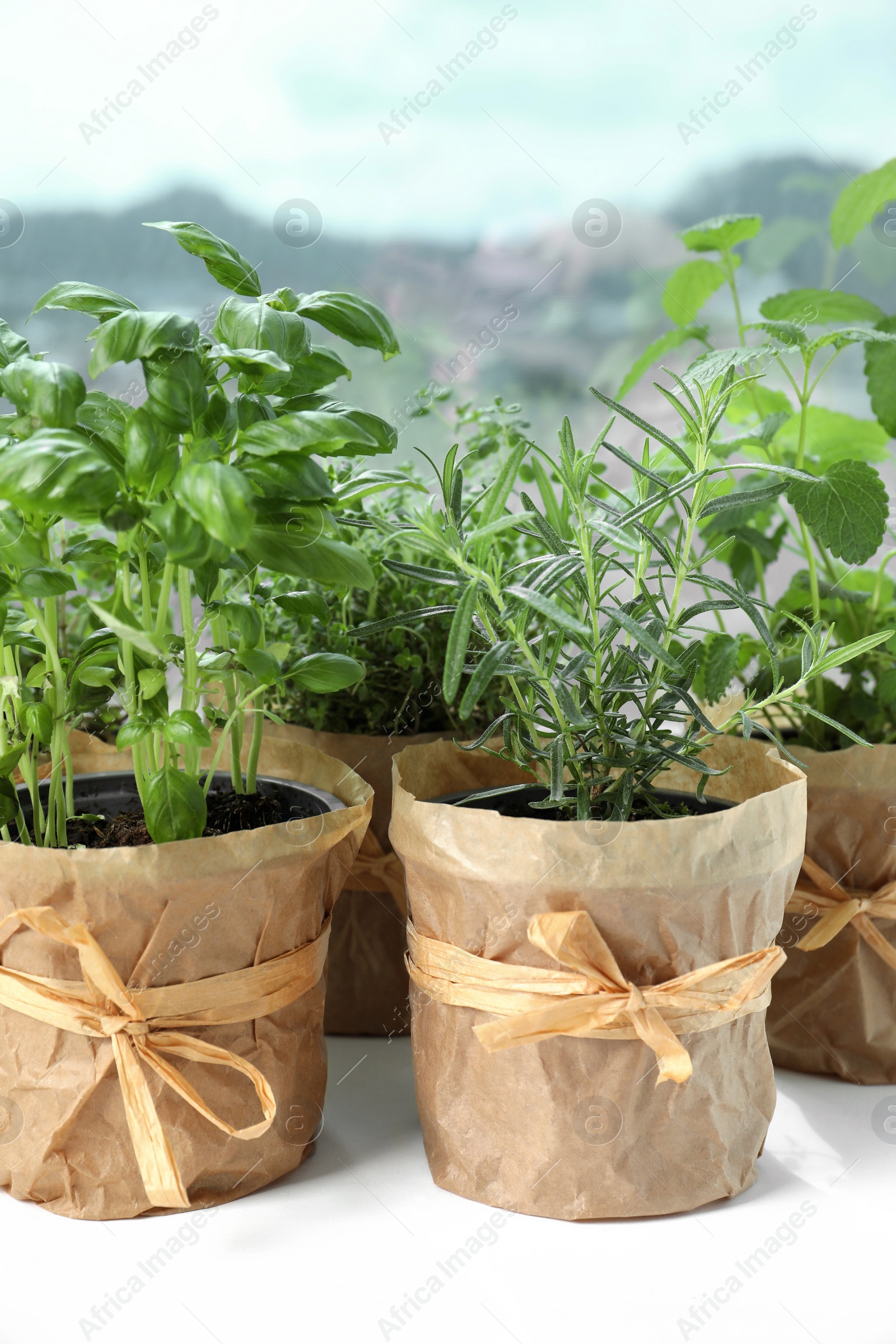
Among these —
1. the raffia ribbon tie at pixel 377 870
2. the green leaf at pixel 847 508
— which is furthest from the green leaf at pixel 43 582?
the green leaf at pixel 847 508

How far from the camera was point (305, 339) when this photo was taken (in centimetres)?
67

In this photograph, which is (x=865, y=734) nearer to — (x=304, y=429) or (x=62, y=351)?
(x=304, y=429)

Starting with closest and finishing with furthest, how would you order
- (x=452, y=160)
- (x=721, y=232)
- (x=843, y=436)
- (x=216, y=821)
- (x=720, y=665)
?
(x=216, y=821)
(x=720, y=665)
(x=721, y=232)
(x=843, y=436)
(x=452, y=160)

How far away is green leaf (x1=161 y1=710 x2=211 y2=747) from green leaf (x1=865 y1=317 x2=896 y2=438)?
650 mm

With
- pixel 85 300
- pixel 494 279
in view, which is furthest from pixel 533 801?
pixel 494 279

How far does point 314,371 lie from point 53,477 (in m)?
0.20

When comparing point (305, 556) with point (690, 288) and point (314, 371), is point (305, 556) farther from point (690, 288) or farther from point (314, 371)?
point (690, 288)

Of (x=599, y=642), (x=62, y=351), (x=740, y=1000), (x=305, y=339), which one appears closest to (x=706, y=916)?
(x=740, y=1000)

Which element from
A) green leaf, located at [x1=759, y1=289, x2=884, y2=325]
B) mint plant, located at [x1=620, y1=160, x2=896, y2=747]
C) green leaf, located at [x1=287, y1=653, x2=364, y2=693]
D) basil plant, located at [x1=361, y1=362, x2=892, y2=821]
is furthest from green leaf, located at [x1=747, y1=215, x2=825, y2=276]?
green leaf, located at [x1=287, y1=653, x2=364, y2=693]

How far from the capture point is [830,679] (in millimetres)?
1026

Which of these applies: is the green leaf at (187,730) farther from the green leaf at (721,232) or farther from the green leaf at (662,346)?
the green leaf at (721,232)

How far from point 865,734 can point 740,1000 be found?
36 centimetres

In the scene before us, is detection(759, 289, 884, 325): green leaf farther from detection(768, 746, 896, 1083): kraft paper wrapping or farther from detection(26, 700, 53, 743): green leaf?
detection(26, 700, 53, 743): green leaf

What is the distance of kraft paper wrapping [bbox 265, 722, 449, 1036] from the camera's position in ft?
2.99
